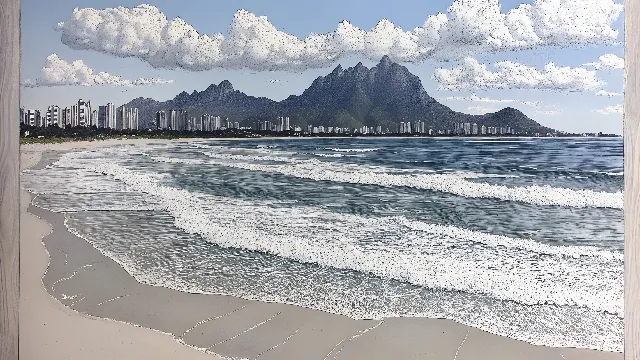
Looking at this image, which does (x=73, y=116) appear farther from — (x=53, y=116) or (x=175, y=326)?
(x=175, y=326)

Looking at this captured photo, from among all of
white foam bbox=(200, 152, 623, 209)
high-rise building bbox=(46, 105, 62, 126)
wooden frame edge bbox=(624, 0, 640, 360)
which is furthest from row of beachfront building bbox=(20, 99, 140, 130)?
wooden frame edge bbox=(624, 0, 640, 360)

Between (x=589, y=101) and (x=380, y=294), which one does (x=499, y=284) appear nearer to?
(x=380, y=294)

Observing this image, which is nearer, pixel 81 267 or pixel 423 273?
pixel 423 273

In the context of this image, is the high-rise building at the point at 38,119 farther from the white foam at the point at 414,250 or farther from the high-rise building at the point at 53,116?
the white foam at the point at 414,250

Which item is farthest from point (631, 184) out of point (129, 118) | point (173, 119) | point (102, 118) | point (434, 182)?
point (102, 118)

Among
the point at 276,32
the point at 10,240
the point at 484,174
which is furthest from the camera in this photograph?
the point at 276,32

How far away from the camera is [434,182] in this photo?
253cm

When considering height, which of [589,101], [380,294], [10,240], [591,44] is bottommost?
[380,294]

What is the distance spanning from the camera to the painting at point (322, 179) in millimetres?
2242

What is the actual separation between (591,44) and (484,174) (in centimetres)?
66

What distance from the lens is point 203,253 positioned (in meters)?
2.51

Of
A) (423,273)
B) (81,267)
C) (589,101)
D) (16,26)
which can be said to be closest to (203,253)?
(81,267)

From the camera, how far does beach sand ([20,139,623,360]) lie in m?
2.17

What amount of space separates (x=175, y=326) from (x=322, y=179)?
89 centimetres
